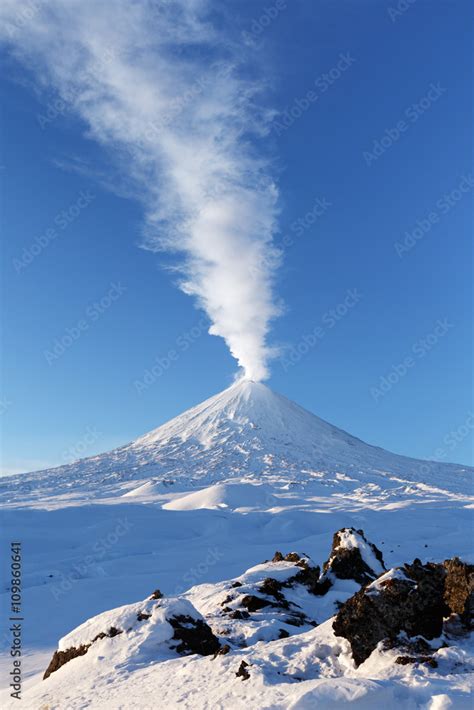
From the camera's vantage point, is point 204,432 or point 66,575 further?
point 204,432

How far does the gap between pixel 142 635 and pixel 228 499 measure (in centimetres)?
4159

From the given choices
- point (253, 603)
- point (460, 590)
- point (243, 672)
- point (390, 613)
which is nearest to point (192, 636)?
point (243, 672)

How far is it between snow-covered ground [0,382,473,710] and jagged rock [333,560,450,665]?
1.43 feet

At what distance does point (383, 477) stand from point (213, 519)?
48.3m

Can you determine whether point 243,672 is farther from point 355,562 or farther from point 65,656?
point 355,562

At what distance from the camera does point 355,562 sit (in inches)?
612

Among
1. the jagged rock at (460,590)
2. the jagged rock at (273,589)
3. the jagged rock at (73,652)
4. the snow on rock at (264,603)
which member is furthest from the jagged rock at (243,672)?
the jagged rock at (273,589)

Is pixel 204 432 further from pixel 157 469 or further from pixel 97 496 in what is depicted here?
pixel 97 496

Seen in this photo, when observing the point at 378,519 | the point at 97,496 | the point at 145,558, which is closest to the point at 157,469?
the point at 97,496

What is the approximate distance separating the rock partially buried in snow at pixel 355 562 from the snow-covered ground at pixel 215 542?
115 cm

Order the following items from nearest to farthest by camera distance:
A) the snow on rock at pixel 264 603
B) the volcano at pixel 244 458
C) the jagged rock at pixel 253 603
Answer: the snow on rock at pixel 264 603
the jagged rock at pixel 253 603
the volcano at pixel 244 458

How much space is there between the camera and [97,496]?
2373 inches

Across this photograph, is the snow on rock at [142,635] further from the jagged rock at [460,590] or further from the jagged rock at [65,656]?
the jagged rock at [460,590]

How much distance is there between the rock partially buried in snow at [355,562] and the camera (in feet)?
50.7
